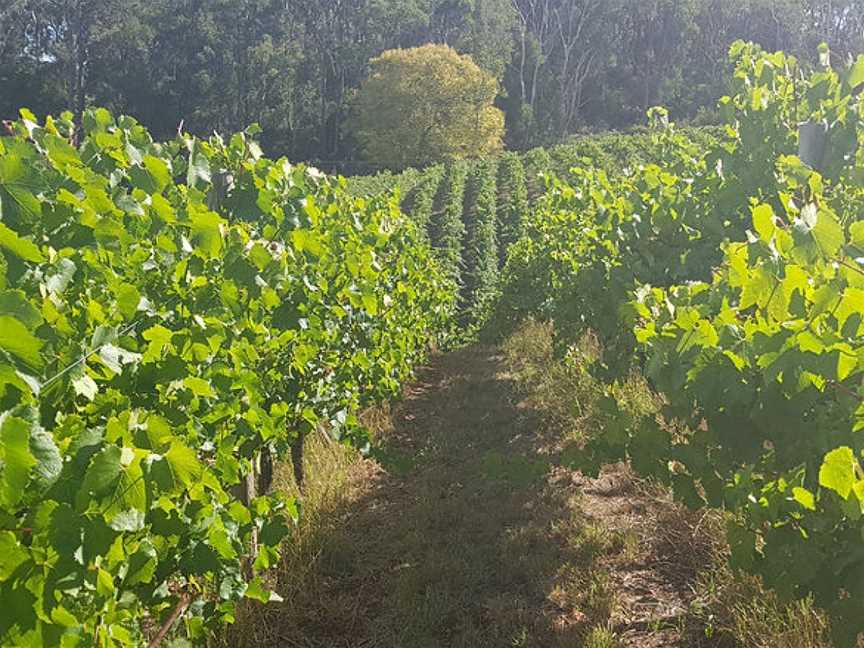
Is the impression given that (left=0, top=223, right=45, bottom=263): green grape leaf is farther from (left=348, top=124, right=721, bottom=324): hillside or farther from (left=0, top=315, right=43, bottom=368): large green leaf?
(left=348, top=124, right=721, bottom=324): hillside

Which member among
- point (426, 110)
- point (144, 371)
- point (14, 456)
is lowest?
point (426, 110)

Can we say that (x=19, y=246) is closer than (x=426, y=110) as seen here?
Yes

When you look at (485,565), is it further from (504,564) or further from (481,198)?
(481,198)

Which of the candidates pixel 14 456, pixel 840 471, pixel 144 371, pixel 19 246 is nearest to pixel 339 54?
pixel 144 371

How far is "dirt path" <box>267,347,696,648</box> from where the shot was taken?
11.4 feet

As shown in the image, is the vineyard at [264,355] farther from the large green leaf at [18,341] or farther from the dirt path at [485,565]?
the dirt path at [485,565]

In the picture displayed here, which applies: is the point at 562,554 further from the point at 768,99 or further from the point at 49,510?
the point at 49,510

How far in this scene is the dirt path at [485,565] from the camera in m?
3.47

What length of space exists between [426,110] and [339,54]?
646 inches

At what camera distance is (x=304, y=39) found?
185 ft

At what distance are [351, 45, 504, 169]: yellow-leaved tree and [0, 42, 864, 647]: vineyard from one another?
3756 centimetres

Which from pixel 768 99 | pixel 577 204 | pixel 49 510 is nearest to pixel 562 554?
pixel 768 99

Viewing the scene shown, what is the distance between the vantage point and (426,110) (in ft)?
138

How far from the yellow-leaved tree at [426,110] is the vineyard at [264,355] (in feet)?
123
